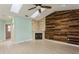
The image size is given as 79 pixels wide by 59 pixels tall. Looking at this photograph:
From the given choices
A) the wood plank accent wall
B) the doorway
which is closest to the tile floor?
the doorway

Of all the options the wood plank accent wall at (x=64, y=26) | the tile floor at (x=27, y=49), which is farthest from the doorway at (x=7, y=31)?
the wood plank accent wall at (x=64, y=26)

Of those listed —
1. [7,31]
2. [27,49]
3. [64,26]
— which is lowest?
[27,49]

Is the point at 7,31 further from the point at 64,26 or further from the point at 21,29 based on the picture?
the point at 64,26

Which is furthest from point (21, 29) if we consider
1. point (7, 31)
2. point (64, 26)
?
point (64, 26)

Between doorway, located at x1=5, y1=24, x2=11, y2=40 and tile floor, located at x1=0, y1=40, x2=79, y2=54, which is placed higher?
doorway, located at x1=5, y1=24, x2=11, y2=40

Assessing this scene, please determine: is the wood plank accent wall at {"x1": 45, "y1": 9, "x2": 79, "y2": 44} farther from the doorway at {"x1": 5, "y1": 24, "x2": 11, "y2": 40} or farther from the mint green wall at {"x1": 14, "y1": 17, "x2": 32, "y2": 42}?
the doorway at {"x1": 5, "y1": 24, "x2": 11, "y2": 40}

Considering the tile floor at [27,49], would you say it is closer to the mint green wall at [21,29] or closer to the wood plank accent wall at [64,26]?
the mint green wall at [21,29]

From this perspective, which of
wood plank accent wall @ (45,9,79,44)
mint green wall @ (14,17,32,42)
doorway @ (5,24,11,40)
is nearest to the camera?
doorway @ (5,24,11,40)

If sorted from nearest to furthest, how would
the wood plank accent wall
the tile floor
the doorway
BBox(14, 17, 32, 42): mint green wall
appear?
1. the tile floor
2. the doorway
3. BBox(14, 17, 32, 42): mint green wall
4. the wood plank accent wall

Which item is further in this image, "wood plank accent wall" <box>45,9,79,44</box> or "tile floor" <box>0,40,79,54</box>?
"wood plank accent wall" <box>45,9,79,44</box>

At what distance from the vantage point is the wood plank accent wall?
18.3ft

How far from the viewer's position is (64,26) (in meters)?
6.12

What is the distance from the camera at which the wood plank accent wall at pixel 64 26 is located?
5.57 m
